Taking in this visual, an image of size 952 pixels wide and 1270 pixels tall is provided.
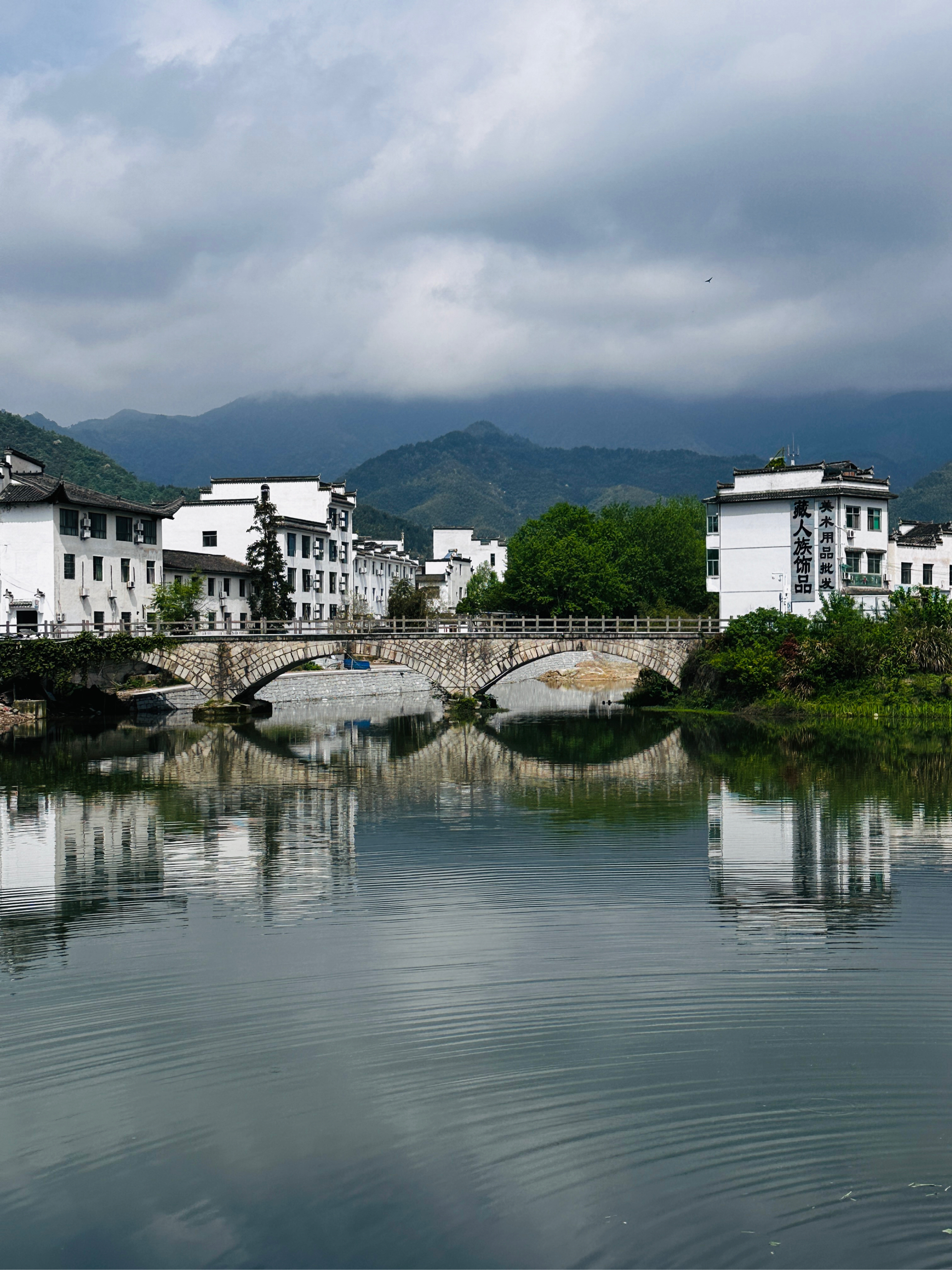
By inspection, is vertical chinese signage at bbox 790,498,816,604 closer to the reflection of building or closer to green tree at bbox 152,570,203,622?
the reflection of building

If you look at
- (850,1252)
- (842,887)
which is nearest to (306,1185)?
(850,1252)

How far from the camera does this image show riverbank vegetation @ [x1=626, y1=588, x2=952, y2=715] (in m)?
48.0

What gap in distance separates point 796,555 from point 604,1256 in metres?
49.7

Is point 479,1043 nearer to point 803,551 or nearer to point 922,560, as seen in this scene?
point 803,551

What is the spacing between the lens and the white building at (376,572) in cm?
9681

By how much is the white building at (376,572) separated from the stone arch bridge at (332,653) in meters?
33.0

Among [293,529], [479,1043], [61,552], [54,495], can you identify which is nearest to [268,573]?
[293,529]

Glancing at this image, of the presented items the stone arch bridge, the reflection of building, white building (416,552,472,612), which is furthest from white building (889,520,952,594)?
white building (416,552,472,612)

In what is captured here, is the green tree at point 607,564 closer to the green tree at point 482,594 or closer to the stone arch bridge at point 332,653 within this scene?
the green tree at point 482,594

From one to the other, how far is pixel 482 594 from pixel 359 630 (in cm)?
5578

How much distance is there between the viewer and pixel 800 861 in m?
20.2

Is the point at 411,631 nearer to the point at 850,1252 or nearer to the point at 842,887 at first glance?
the point at 842,887

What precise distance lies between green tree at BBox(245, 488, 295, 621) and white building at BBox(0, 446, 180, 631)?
10.1 metres

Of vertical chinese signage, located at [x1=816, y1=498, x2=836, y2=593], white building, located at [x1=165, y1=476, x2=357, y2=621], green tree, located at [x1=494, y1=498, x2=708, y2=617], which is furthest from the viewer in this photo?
green tree, located at [x1=494, y1=498, x2=708, y2=617]
